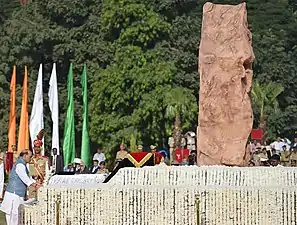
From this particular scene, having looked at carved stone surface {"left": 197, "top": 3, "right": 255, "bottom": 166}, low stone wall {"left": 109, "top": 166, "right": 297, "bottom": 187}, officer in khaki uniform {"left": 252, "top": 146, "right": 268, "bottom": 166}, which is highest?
carved stone surface {"left": 197, "top": 3, "right": 255, "bottom": 166}

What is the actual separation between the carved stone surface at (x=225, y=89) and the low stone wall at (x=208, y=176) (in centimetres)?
264

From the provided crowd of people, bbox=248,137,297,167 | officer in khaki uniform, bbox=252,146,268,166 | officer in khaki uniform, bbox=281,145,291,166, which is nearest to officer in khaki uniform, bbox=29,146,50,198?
crowd of people, bbox=248,137,297,167

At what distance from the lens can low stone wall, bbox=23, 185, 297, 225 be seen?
13.0 meters

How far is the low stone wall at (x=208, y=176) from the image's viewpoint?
1372 cm

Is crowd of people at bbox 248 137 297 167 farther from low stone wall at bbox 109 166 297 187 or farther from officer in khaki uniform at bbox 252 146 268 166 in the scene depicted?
low stone wall at bbox 109 166 297 187

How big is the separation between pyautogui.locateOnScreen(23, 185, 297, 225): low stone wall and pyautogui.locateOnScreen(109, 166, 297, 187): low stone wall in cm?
54

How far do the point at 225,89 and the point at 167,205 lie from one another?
417 centimetres

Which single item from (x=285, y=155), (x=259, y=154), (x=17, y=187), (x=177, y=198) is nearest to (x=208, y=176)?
(x=177, y=198)

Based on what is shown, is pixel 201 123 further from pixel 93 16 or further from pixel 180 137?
pixel 93 16

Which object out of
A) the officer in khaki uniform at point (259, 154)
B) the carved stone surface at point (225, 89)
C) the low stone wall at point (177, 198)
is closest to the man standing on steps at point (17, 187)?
the low stone wall at point (177, 198)

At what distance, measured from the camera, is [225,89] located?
16828mm

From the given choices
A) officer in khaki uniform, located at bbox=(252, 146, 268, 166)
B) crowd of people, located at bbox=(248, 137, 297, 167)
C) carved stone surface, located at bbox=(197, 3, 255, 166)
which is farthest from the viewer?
officer in khaki uniform, located at bbox=(252, 146, 268, 166)

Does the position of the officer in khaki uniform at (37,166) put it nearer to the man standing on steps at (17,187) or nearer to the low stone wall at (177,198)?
the man standing on steps at (17,187)

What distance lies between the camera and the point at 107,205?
44.1 ft
